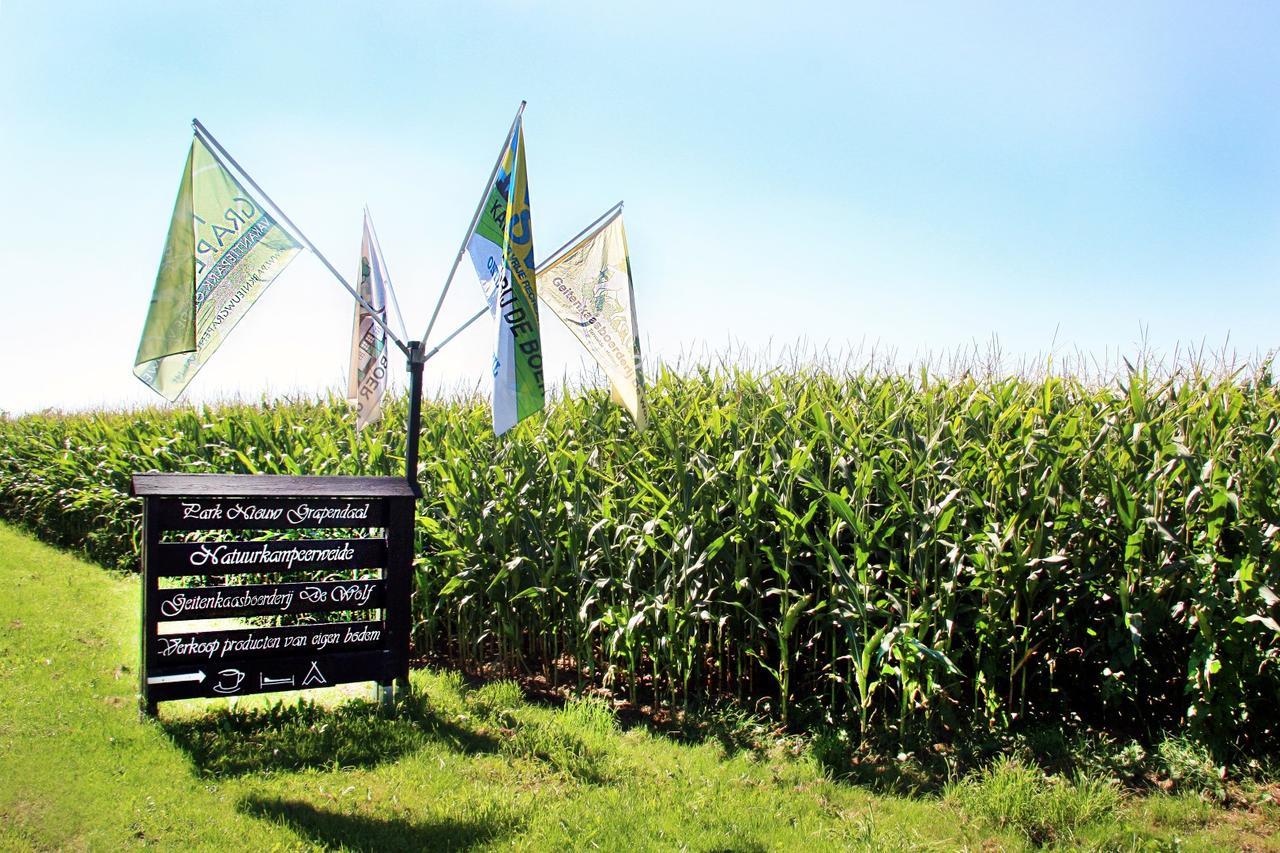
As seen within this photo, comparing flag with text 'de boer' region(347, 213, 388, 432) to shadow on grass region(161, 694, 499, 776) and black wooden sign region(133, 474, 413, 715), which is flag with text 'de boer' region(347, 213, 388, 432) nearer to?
black wooden sign region(133, 474, 413, 715)

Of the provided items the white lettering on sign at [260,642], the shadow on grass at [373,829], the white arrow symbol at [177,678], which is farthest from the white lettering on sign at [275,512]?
the shadow on grass at [373,829]

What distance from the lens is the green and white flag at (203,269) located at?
647cm

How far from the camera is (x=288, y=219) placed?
6.80m

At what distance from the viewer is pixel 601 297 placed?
7.00 meters

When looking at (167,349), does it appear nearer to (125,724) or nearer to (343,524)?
(343,524)

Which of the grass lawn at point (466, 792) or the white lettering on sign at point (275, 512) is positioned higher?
the white lettering on sign at point (275, 512)

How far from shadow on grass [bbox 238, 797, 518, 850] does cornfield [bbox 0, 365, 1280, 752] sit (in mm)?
1863

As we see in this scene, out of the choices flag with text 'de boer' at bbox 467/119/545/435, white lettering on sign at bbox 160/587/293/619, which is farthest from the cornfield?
white lettering on sign at bbox 160/587/293/619

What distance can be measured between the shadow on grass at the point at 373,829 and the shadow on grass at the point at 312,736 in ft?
1.94

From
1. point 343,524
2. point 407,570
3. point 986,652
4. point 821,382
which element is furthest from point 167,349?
point 986,652

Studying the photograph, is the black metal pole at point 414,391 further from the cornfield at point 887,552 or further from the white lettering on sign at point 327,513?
the cornfield at point 887,552

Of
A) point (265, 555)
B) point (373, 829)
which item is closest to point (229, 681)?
point (265, 555)

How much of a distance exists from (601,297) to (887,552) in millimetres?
2879

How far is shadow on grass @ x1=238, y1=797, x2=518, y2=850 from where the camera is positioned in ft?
14.3
